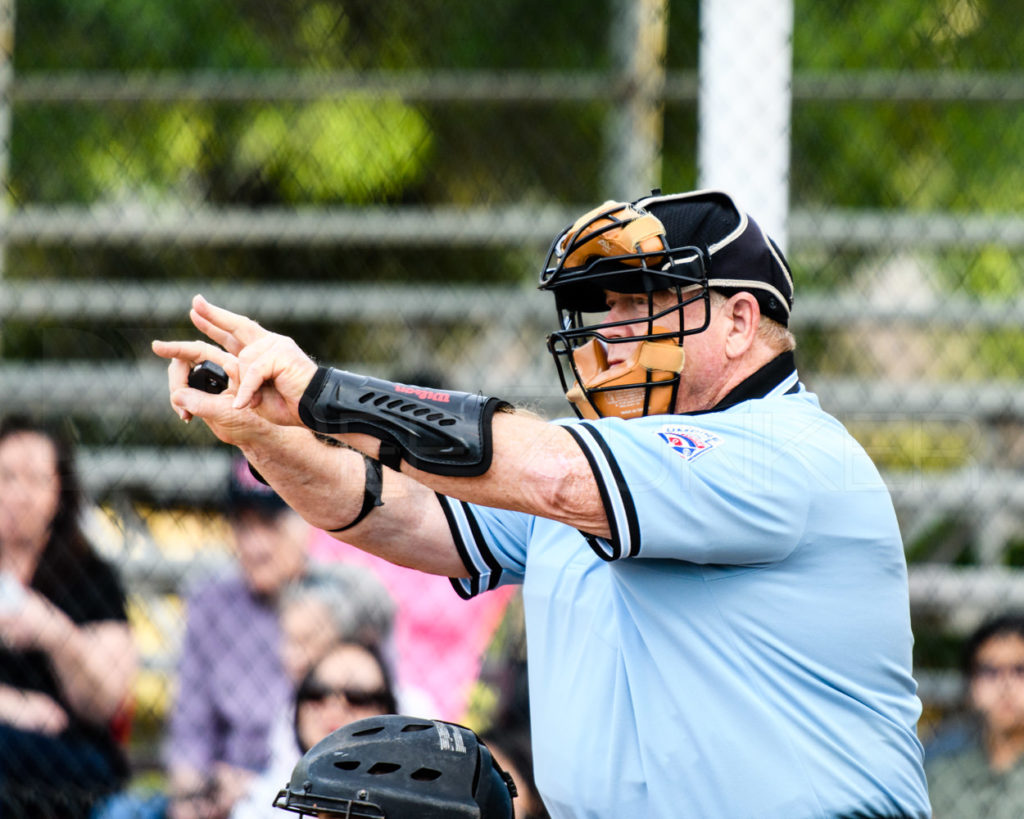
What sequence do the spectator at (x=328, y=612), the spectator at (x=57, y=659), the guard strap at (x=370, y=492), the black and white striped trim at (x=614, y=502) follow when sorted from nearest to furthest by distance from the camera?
the black and white striped trim at (x=614, y=502) < the guard strap at (x=370, y=492) < the spectator at (x=57, y=659) < the spectator at (x=328, y=612)

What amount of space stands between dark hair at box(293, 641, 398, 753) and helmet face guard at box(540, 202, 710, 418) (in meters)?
1.37

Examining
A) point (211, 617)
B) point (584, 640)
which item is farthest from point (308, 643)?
point (584, 640)

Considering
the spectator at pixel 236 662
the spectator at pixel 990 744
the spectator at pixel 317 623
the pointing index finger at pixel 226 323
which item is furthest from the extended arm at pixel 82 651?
the spectator at pixel 990 744

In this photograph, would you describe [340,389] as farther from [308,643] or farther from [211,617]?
[211,617]

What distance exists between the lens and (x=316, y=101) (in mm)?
4512

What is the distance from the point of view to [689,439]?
4.80 ft

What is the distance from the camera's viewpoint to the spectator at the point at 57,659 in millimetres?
2918

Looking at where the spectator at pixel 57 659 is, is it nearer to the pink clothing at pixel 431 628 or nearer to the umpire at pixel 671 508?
the pink clothing at pixel 431 628

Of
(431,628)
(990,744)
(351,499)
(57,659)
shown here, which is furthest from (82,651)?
(990,744)

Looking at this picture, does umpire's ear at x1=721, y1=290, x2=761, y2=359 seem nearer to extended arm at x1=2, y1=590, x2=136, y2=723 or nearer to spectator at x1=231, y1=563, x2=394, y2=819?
spectator at x1=231, y1=563, x2=394, y2=819

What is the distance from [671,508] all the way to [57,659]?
6.87 feet

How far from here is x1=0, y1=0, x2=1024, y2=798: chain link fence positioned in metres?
4.13

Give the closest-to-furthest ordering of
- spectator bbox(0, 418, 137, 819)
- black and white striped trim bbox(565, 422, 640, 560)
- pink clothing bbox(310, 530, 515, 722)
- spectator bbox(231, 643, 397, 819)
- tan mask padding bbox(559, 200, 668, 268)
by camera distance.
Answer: black and white striped trim bbox(565, 422, 640, 560) → tan mask padding bbox(559, 200, 668, 268) → spectator bbox(231, 643, 397, 819) → spectator bbox(0, 418, 137, 819) → pink clothing bbox(310, 530, 515, 722)

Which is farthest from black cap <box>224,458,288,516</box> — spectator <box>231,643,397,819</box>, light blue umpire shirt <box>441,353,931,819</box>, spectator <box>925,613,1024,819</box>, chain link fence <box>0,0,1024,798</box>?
spectator <box>925,613,1024,819</box>
